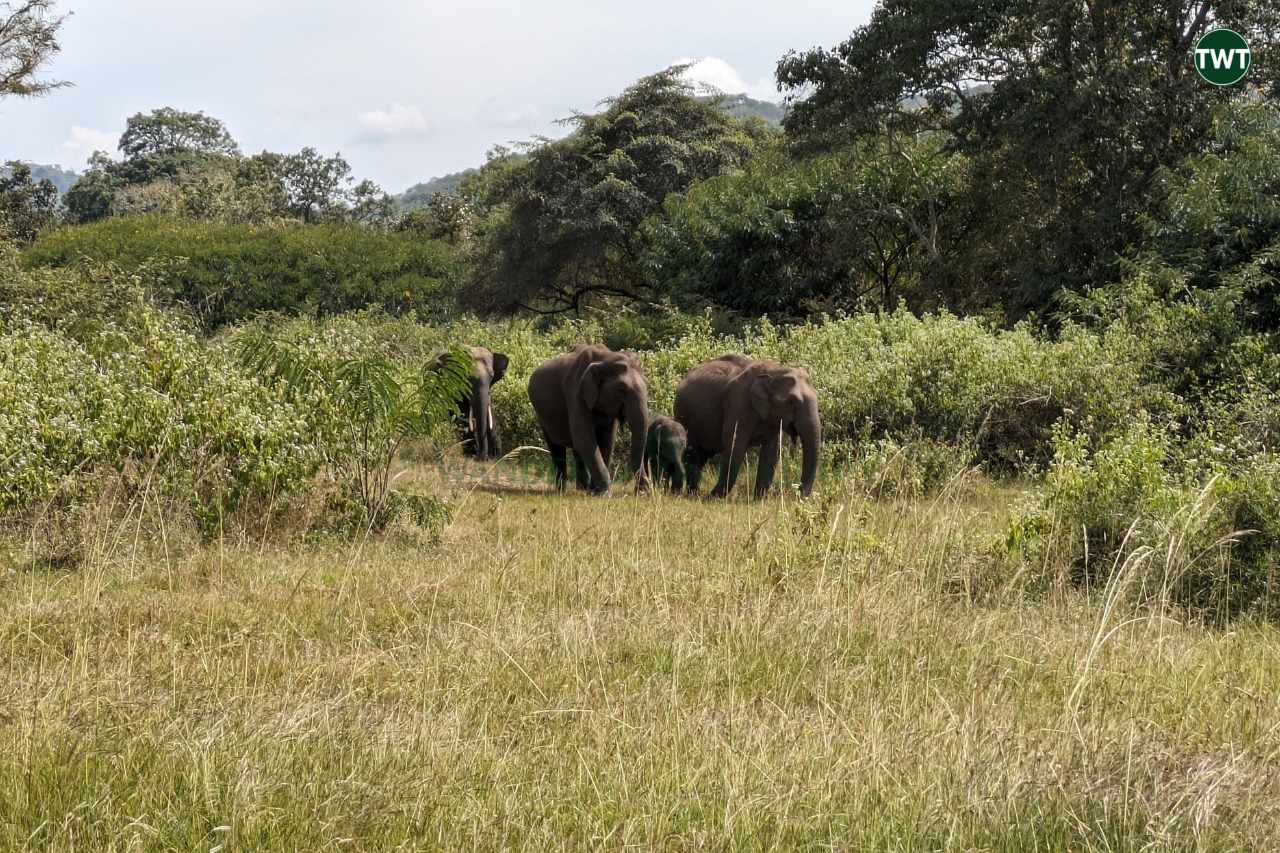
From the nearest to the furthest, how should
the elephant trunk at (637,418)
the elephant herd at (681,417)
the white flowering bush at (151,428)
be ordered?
the white flowering bush at (151,428) → the elephant herd at (681,417) → the elephant trunk at (637,418)

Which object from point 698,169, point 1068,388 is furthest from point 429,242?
point 1068,388

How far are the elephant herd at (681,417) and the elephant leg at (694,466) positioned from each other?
13 mm

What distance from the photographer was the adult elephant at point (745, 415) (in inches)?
540

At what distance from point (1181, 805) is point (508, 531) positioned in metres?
7.17

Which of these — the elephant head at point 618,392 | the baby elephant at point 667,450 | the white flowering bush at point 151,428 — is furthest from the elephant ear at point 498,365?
the white flowering bush at point 151,428

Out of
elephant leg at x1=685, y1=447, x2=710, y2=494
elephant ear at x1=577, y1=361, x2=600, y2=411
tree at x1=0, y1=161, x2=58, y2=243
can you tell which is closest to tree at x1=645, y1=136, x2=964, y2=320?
elephant leg at x1=685, y1=447, x2=710, y2=494

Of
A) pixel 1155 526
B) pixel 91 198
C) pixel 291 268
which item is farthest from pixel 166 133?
pixel 1155 526

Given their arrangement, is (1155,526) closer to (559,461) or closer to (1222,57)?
(559,461)

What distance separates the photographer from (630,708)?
5.21 metres

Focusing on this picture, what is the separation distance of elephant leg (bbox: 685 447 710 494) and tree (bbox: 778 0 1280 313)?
728 cm

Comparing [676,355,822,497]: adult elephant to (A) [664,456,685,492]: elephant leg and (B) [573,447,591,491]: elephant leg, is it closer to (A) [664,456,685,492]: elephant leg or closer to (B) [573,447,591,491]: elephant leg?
(A) [664,456,685,492]: elephant leg

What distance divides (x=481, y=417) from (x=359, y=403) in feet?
25.4

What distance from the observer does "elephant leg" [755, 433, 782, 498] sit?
1391 cm

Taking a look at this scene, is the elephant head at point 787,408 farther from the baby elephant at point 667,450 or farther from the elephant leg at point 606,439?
the elephant leg at point 606,439
